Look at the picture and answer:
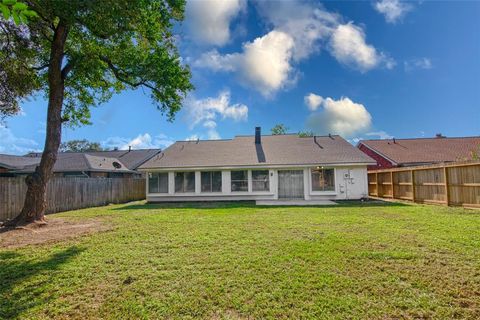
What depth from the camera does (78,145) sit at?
6034cm

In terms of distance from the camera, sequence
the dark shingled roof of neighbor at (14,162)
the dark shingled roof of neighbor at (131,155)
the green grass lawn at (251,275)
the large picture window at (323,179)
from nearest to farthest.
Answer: the green grass lawn at (251,275) < the large picture window at (323,179) < the dark shingled roof of neighbor at (14,162) < the dark shingled roof of neighbor at (131,155)

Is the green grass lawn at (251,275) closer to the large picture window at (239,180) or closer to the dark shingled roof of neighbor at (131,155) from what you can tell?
the large picture window at (239,180)

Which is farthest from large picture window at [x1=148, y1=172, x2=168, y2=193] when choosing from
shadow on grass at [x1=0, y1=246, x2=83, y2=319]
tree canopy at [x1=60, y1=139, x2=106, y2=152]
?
tree canopy at [x1=60, y1=139, x2=106, y2=152]

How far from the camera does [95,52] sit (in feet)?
33.7

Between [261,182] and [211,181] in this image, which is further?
[211,181]

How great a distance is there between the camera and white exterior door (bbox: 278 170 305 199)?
56.6 ft

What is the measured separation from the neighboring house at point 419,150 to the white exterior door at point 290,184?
9.75 m

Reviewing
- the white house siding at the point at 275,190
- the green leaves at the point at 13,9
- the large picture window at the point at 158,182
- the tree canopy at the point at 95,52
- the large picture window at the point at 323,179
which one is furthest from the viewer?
the large picture window at the point at 158,182

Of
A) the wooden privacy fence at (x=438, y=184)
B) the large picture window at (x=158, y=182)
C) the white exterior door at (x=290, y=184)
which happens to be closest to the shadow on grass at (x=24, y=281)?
the large picture window at (x=158, y=182)

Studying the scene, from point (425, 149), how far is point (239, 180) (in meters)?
19.1

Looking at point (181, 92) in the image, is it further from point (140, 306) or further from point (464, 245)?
point (464, 245)

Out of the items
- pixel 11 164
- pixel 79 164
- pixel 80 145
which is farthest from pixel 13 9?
pixel 80 145

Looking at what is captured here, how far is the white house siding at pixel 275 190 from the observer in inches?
651

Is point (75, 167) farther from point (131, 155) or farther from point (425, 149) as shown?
point (425, 149)
